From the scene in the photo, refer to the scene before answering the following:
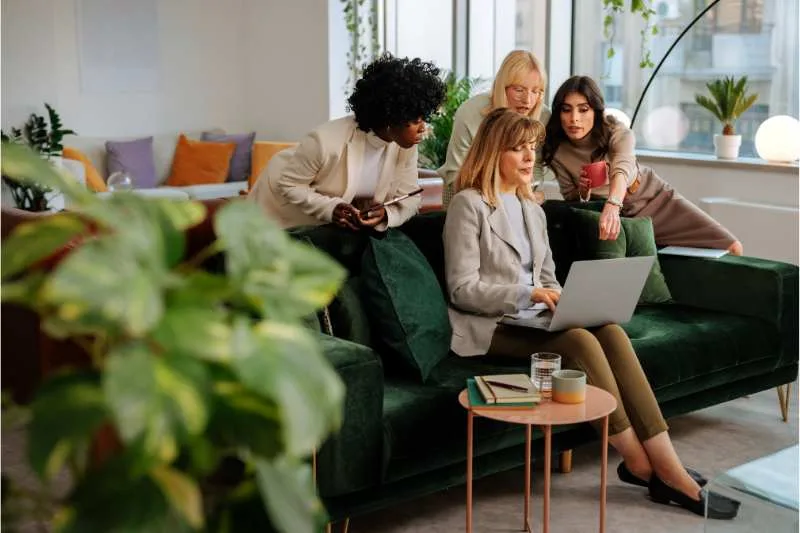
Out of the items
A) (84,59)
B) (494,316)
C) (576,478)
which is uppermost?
(84,59)

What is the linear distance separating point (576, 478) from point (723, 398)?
700mm

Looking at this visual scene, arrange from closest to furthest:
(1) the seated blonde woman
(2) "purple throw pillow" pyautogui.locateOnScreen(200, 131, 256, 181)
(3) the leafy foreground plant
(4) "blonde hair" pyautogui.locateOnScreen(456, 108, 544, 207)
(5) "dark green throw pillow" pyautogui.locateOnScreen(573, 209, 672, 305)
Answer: (3) the leafy foreground plant, (1) the seated blonde woman, (4) "blonde hair" pyautogui.locateOnScreen(456, 108, 544, 207), (5) "dark green throw pillow" pyautogui.locateOnScreen(573, 209, 672, 305), (2) "purple throw pillow" pyautogui.locateOnScreen(200, 131, 256, 181)

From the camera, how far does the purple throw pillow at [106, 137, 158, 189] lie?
8.23m

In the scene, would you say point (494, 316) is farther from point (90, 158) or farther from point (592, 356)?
point (90, 158)

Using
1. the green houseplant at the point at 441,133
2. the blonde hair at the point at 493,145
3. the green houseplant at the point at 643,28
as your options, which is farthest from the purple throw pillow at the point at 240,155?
the blonde hair at the point at 493,145

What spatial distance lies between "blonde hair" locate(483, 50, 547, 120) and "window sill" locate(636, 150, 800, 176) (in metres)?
1.87

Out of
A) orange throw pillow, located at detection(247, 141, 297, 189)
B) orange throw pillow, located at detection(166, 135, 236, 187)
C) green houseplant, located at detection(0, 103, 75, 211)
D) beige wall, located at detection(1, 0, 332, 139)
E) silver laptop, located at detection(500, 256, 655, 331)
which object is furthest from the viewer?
orange throw pillow, located at detection(166, 135, 236, 187)

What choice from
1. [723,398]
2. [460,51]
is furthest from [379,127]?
[460,51]

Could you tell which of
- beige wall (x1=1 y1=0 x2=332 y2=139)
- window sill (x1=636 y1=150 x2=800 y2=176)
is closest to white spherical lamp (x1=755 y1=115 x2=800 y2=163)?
window sill (x1=636 y1=150 x2=800 y2=176)

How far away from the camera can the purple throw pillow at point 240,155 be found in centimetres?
862

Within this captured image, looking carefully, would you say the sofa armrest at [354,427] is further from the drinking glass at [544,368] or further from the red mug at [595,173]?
the red mug at [595,173]

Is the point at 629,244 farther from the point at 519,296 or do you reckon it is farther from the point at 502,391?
the point at 502,391

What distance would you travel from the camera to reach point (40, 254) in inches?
37.6

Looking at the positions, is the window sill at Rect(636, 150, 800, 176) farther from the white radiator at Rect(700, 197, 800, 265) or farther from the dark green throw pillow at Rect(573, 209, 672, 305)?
the dark green throw pillow at Rect(573, 209, 672, 305)
